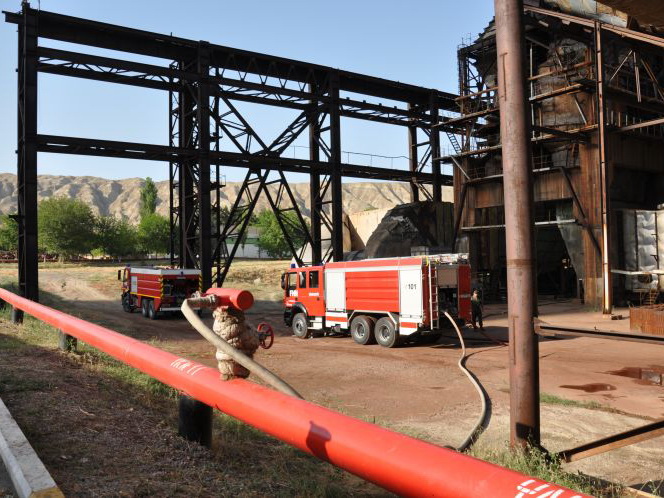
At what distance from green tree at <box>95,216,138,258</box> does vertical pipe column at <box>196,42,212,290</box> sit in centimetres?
6554

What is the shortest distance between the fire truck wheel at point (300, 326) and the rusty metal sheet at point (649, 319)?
36.1ft

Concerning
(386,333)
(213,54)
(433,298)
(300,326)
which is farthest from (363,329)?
(213,54)

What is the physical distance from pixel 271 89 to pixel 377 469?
2855 centimetres

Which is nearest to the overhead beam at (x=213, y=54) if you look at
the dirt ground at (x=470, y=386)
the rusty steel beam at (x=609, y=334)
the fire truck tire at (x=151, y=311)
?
the fire truck tire at (x=151, y=311)

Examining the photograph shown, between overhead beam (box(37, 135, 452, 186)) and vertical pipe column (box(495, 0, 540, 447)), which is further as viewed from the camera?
overhead beam (box(37, 135, 452, 186))

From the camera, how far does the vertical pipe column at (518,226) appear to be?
207 inches

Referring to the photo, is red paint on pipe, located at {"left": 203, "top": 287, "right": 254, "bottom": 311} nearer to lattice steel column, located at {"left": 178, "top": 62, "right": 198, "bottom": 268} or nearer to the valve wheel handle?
the valve wheel handle

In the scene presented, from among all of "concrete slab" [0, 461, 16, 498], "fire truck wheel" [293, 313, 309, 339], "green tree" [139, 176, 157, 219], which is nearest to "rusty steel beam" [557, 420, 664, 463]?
"concrete slab" [0, 461, 16, 498]

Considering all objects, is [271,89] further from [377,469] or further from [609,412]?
[377,469]

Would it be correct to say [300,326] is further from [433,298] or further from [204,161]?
[204,161]

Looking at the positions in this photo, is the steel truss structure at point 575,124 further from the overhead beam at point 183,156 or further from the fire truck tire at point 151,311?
the fire truck tire at point 151,311

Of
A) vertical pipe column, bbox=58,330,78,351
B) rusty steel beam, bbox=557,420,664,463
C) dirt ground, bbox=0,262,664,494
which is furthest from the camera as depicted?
vertical pipe column, bbox=58,330,78,351

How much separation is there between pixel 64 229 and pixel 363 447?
87919 mm

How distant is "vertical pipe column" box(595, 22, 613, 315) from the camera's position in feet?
78.3
